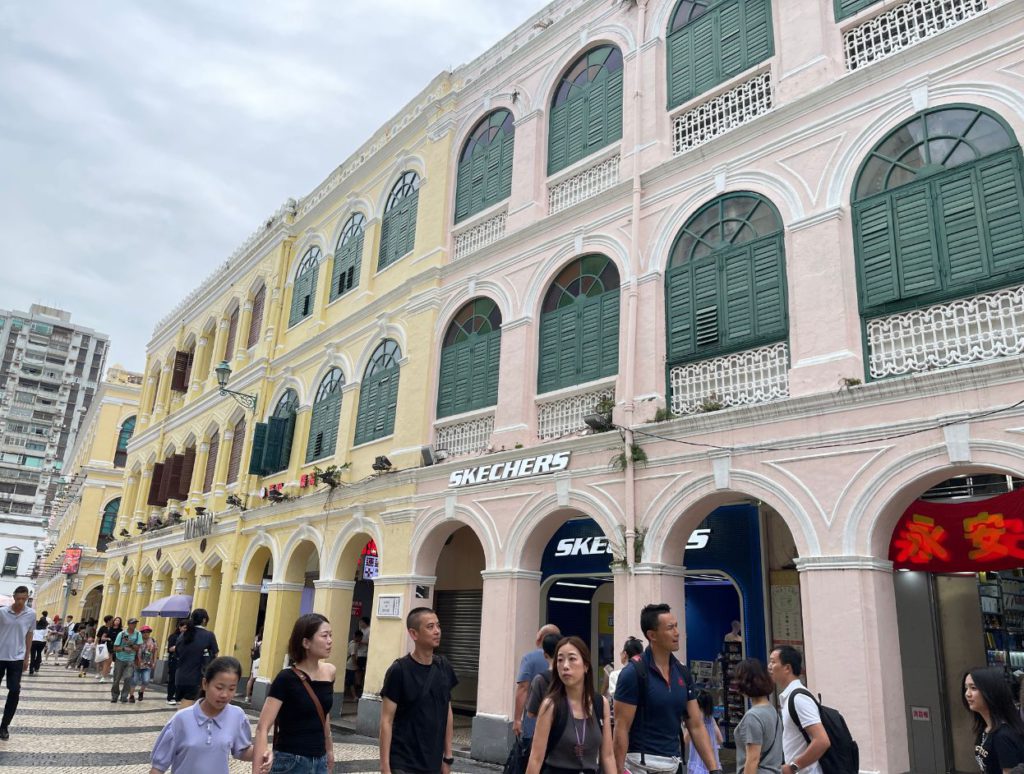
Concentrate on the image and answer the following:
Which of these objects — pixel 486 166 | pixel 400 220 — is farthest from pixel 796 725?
pixel 400 220

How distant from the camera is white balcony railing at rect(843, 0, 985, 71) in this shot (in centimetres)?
889

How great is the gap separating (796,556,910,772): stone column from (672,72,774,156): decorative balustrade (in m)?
5.96

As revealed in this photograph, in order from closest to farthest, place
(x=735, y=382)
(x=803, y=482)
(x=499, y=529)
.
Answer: (x=803, y=482) < (x=735, y=382) < (x=499, y=529)

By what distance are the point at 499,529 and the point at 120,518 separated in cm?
2393

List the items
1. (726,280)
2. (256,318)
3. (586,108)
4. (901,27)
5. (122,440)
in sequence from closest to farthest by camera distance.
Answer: (901,27) → (726,280) → (586,108) → (256,318) → (122,440)

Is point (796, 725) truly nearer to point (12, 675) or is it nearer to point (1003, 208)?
point (1003, 208)

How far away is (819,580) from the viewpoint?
823 centimetres

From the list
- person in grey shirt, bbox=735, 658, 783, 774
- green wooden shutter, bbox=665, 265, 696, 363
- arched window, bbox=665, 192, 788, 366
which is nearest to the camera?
person in grey shirt, bbox=735, 658, 783, 774

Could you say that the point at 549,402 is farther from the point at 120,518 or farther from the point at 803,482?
the point at 120,518

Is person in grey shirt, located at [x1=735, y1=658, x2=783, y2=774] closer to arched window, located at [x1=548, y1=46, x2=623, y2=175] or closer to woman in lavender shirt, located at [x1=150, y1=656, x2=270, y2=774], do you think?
woman in lavender shirt, located at [x1=150, y1=656, x2=270, y2=774]

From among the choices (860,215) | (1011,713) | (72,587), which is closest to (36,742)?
(1011,713)

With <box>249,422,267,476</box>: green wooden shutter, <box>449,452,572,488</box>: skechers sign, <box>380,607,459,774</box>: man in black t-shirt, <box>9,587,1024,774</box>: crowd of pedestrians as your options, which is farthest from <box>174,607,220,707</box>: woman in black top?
<box>249,422,267,476</box>: green wooden shutter

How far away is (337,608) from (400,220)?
821cm

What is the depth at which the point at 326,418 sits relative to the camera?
58.4 feet
